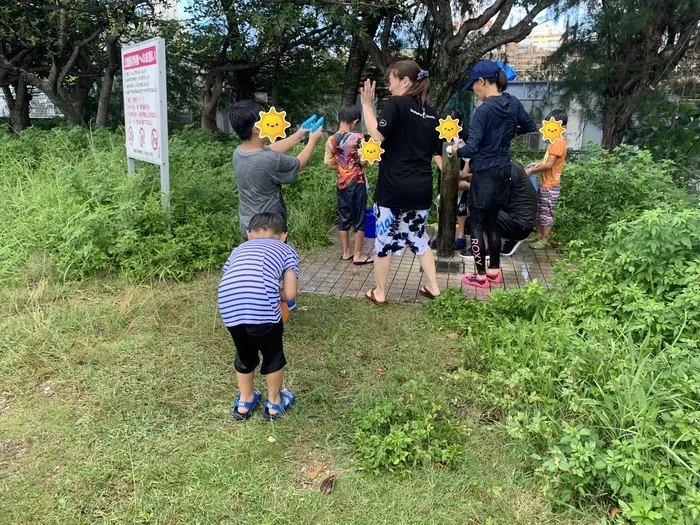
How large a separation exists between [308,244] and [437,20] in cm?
437

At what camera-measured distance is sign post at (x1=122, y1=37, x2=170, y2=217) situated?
15.9ft

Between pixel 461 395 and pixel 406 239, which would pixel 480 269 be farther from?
pixel 461 395

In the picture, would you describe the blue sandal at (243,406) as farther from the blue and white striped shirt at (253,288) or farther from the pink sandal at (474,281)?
the pink sandal at (474,281)

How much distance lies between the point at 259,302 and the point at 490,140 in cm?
246

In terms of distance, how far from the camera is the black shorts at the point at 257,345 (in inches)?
99.4

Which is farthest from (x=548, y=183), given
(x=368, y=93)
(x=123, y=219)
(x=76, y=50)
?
(x=76, y=50)

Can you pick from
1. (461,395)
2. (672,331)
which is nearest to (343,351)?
(461,395)

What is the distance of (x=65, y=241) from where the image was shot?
16.5 feet

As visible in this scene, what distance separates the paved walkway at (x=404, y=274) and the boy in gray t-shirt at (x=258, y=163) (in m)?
1.24

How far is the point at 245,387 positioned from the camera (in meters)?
2.76

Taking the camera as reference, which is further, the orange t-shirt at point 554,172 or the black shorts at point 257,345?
the orange t-shirt at point 554,172

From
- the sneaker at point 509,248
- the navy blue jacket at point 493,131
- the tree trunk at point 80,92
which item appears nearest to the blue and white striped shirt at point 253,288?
the navy blue jacket at point 493,131

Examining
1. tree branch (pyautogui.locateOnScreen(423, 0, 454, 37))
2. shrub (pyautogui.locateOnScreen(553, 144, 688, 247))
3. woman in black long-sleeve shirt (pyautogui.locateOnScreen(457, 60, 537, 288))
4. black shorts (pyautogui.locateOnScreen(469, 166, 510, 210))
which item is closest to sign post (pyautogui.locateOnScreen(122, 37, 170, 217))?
woman in black long-sleeve shirt (pyautogui.locateOnScreen(457, 60, 537, 288))

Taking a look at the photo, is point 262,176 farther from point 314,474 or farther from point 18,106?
point 18,106
